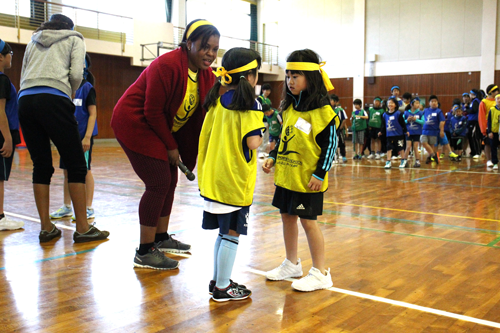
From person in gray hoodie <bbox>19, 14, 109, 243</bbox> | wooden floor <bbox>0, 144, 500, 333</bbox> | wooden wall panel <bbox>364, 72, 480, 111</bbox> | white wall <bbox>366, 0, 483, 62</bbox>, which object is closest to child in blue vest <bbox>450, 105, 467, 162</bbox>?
wooden wall panel <bbox>364, 72, 480, 111</bbox>

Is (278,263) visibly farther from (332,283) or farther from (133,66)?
(133,66)

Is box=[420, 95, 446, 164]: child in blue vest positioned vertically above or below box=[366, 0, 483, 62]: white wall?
below

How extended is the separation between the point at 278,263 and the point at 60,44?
2104 millimetres

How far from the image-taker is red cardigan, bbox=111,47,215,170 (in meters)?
2.62

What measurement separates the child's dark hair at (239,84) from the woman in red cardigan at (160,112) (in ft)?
1.17

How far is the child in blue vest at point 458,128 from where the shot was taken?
11619 millimetres

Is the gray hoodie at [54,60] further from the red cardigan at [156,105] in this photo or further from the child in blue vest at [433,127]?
the child in blue vest at [433,127]

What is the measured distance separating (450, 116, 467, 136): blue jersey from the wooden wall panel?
709 centimetres

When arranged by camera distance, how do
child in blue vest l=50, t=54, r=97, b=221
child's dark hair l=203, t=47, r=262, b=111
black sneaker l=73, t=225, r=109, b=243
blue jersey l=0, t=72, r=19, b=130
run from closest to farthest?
child's dark hair l=203, t=47, r=262, b=111, black sneaker l=73, t=225, r=109, b=243, blue jersey l=0, t=72, r=19, b=130, child in blue vest l=50, t=54, r=97, b=221

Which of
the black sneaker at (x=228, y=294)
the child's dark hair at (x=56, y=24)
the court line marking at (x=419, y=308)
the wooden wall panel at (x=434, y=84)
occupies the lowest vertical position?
the court line marking at (x=419, y=308)

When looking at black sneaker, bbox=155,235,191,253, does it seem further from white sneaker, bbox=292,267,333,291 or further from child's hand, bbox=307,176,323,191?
child's hand, bbox=307,176,323,191

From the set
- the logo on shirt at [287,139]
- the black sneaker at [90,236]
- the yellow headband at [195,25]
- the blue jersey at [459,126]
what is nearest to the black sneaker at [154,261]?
the black sneaker at [90,236]

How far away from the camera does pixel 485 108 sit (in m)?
9.25

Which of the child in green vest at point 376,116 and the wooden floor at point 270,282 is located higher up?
the child in green vest at point 376,116
